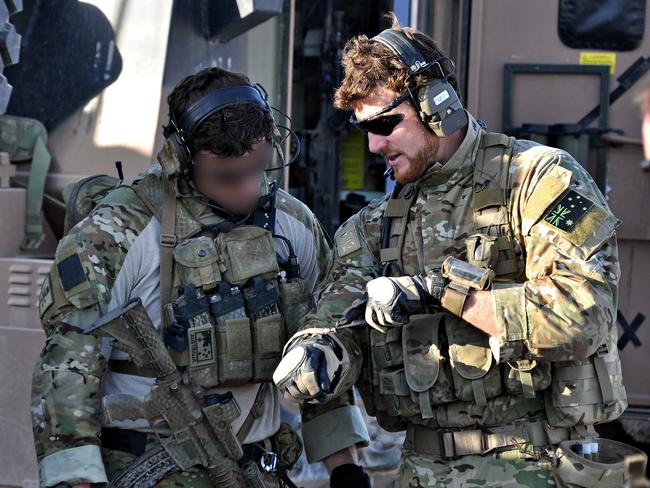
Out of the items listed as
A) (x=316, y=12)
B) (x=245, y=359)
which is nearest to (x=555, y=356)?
(x=245, y=359)

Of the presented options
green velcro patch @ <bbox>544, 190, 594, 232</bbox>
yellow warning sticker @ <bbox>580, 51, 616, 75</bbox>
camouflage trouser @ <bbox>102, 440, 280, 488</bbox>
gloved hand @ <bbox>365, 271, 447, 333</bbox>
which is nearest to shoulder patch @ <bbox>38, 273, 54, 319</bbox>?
camouflage trouser @ <bbox>102, 440, 280, 488</bbox>

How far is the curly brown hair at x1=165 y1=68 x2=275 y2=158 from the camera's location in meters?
3.18

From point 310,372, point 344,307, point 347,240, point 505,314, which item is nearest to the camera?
point 505,314

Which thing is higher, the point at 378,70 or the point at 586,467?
the point at 378,70

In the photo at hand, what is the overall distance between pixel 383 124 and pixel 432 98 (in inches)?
6.0

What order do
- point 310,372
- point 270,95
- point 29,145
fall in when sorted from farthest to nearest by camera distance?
point 270,95 < point 29,145 < point 310,372

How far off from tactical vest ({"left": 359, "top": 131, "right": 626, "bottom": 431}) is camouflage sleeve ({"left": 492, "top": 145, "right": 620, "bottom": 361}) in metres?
0.07

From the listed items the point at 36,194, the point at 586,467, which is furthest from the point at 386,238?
the point at 36,194

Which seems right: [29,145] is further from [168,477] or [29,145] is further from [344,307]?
[344,307]

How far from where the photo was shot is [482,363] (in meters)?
2.85

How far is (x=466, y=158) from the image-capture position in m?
3.02

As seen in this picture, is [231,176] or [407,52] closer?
[407,52]

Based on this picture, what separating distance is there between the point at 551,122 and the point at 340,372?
10.3 ft

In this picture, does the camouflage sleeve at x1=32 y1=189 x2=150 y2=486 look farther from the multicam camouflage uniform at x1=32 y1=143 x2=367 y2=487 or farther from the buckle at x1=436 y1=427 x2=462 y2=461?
the buckle at x1=436 y1=427 x2=462 y2=461
